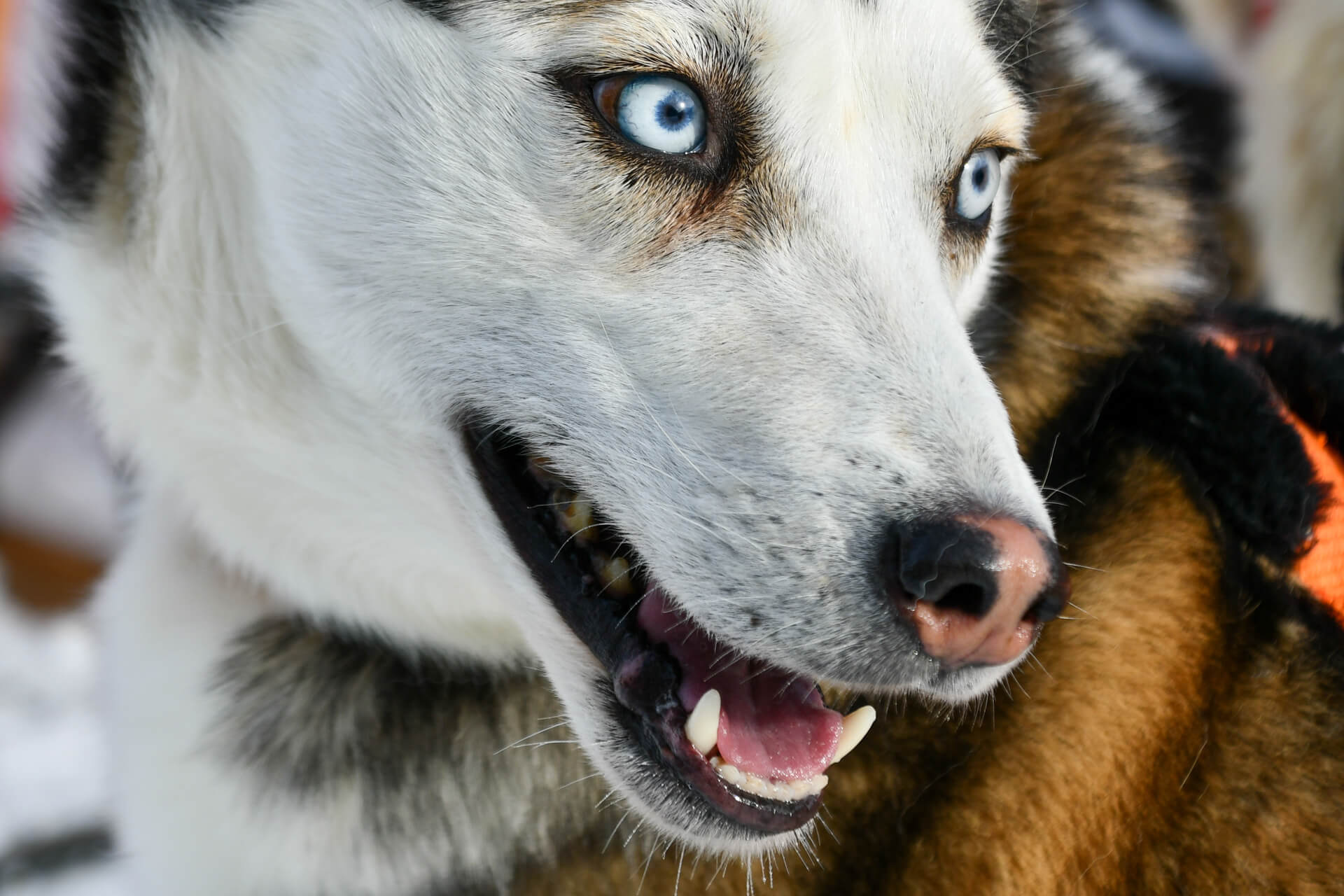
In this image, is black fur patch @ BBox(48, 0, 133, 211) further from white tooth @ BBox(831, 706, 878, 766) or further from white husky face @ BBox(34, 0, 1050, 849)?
white tooth @ BBox(831, 706, 878, 766)

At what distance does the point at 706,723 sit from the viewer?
3.01ft

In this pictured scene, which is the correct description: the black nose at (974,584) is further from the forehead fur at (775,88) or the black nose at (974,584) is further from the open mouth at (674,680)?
the forehead fur at (775,88)

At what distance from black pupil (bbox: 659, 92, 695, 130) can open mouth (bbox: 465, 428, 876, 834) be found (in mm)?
329

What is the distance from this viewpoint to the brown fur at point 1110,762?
1.04 meters

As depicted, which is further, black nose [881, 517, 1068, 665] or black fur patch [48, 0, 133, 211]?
black fur patch [48, 0, 133, 211]

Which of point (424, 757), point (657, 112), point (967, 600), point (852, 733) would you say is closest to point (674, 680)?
point (852, 733)

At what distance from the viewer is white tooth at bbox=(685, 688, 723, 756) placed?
0.92 meters

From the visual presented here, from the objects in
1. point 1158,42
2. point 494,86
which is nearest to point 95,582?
point 494,86

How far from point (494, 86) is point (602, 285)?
21 cm

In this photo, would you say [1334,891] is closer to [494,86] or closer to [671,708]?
[671,708]

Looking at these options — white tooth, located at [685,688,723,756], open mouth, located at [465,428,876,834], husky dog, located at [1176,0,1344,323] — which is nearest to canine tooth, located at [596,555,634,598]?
Result: open mouth, located at [465,428,876,834]

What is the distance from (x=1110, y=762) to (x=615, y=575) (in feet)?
1.72

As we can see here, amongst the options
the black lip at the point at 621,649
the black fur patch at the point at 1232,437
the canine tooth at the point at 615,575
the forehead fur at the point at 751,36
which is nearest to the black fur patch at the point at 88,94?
the forehead fur at the point at 751,36

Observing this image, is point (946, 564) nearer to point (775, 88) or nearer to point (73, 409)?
point (775, 88)
